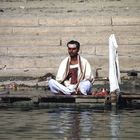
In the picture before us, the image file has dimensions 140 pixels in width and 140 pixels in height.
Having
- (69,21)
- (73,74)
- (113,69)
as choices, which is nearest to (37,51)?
(69,21)

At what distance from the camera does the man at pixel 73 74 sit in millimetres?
13641

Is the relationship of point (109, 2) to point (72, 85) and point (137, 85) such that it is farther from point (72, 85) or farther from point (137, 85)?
point (72, 85)

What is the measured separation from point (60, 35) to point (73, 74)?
20.2 ft

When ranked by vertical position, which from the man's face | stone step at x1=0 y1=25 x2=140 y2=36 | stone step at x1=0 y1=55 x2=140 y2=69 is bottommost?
stone step at x1=0 y1=55 x2=140 y2=69

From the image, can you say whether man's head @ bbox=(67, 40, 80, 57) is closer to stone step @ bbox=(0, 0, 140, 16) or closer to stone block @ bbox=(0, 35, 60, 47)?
stone block @ bbox=(0, 35, 60, 47)

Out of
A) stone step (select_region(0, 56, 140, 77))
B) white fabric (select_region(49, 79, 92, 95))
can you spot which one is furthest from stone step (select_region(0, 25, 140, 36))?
white fabric (select_region(49, 79, 92, 95))

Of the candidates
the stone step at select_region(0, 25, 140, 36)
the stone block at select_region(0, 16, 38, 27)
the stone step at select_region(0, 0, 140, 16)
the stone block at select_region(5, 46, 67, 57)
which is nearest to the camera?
the stone block at select_region(5, 46, 67, 57)

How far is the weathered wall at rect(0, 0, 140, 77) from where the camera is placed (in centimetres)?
1819

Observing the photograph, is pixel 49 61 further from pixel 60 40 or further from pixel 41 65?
pixel 60 40

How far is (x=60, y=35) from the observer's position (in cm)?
1986

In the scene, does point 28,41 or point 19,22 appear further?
point 19,22

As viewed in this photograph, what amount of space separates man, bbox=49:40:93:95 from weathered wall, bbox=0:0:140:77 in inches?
144

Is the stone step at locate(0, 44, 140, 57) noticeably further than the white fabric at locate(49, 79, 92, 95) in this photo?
Yes

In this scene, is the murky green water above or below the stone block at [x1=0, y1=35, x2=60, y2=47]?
below
